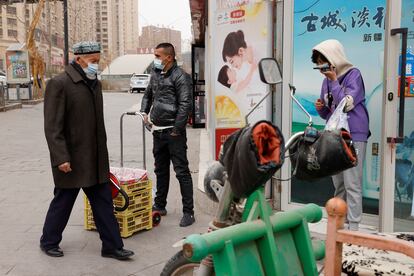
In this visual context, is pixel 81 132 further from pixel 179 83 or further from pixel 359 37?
pixel 359 37

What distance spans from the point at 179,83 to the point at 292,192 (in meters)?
1.66

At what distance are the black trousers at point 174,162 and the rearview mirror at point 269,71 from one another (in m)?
2.74

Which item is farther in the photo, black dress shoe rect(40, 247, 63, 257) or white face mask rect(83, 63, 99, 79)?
black dress shoe rect(40, 247, 63, 257)

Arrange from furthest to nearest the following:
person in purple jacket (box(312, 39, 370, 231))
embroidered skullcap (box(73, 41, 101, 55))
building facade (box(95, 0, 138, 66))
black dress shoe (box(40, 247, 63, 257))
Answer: building facade (box(95, 0, 138, 66)) < black dress shoe (box(40, 247, 63, 257)) < embroidered skullcap (box(73, 41, 101, 55)) < person in purple jacket (box(312, 39, 370, 231))

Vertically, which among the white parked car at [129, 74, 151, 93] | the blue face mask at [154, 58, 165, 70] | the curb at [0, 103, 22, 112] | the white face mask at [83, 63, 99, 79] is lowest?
the curb at [0, 103, 22, 112]

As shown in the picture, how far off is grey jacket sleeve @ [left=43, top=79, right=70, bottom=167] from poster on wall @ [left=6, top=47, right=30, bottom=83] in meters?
19.3

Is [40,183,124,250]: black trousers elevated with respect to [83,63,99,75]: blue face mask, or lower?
lower

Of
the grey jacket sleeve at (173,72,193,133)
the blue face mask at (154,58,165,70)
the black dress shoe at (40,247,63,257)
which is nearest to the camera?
the black dress shoe at (40,247,63,257)

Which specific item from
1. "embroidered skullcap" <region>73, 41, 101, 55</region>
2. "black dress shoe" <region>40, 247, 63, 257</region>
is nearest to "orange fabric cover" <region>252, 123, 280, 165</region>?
"embroidered skullcap" <region>73, 41, 101, 55</region>

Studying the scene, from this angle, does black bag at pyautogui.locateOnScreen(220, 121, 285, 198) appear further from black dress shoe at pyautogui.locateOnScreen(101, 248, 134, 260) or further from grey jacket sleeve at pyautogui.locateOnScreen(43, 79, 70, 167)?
black dress shoe at pyautogui.locateOnScreen(101, 248, 134, 260)

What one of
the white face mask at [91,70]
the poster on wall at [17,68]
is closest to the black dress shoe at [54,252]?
the white face mask at [91,70]

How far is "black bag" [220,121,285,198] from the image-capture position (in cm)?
213

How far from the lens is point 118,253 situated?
4367 millimetres

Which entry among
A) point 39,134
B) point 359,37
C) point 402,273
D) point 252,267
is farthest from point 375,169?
point 39,134
